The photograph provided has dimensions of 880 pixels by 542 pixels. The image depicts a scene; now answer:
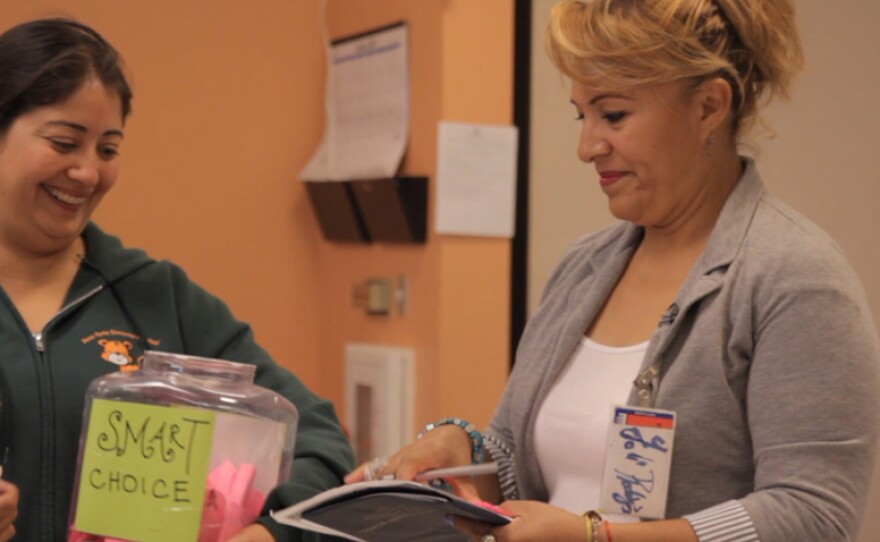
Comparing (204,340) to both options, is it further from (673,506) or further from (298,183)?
(298,183)

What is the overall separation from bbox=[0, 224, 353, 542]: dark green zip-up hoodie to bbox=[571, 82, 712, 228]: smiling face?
0.57 m

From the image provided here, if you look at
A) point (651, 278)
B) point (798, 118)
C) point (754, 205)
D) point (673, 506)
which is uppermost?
point (798, 118)

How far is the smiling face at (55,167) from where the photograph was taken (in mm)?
1658

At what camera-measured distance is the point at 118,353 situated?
1.69 m

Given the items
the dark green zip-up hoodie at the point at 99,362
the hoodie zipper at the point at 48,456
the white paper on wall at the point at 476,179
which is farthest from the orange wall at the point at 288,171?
the hoodie zipper at the point at 48,456

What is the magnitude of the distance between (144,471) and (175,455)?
0.05m

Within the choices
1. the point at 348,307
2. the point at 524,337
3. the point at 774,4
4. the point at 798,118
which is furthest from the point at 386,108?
the point at 774,4

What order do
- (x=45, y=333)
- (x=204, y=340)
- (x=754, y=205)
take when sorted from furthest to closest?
(x=204, y=340), (x=45, y=333), (x=754, y=205)

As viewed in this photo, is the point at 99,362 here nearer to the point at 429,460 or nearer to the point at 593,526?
the point at 429,460

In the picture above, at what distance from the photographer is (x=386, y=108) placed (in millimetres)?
3270

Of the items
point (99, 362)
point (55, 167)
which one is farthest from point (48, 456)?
point (55, 167)

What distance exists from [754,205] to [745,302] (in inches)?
6.9

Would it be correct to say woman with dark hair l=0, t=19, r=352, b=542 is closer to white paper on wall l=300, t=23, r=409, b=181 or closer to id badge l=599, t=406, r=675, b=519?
id badge l=599, t=406, r=675, b=519

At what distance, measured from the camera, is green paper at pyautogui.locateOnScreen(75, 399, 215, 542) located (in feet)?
4.53
